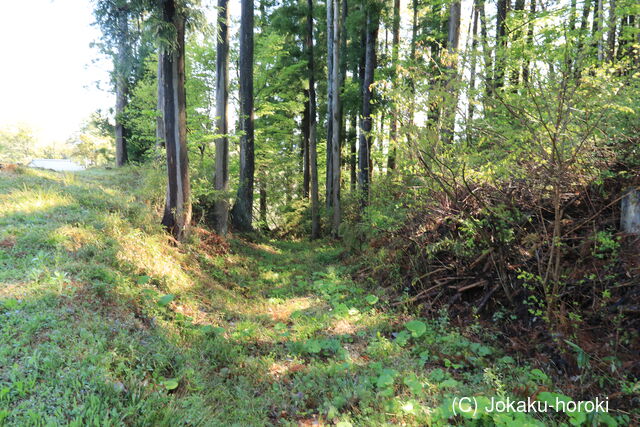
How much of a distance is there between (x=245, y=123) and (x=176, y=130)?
4853mm

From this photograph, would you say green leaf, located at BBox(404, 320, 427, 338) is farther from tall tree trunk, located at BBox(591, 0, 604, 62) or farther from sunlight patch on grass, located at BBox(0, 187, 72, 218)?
sunlight patch on grass, located at BBox(0, 187, 72, 218)

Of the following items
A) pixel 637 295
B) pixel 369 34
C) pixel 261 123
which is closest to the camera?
pixel 637 295

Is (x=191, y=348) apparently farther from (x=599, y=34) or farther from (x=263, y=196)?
(x=263, y=196)

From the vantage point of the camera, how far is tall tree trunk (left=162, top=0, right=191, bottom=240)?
6297mm

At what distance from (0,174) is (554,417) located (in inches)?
461

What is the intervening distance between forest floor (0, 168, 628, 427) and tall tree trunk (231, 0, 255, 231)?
193 inches

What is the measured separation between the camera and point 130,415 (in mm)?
2258

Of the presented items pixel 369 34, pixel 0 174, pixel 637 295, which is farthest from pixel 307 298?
pixel 369 34

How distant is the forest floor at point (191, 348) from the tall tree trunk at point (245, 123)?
4908 millimetres

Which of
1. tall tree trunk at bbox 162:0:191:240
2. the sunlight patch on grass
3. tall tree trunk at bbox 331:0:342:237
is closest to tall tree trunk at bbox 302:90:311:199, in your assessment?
tall tree trunk at bbox 331:0:342:237

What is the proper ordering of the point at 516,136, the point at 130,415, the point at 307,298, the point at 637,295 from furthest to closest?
the point at 307,298 → the point at 516,136 → the point at 637,295 → the point at 130,415

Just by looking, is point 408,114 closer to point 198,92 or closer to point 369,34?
point 369,34

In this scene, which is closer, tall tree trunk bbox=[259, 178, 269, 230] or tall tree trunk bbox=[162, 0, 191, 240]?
tall tree trunk bbox=[162, 0, 191, 240]

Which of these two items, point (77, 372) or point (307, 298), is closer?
point (77, 372)
